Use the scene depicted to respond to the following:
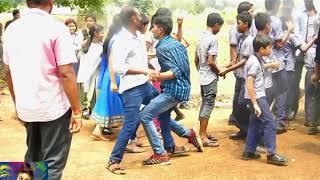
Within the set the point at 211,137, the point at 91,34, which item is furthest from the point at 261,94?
the point at 91,34

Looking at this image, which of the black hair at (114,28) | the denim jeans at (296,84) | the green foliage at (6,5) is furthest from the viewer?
the green foliage at (6,5)

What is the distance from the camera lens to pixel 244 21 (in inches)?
245

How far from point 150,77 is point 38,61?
5.59 feet

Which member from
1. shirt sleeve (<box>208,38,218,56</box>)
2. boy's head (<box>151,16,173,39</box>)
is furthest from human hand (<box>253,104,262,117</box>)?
boy's head (<box>151,16,173,39</box>)

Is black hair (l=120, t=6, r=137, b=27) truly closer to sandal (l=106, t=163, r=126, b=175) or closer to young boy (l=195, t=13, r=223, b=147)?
young boy (l=195, t=13, r=223, b=147)

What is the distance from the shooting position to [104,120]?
6.51 metres

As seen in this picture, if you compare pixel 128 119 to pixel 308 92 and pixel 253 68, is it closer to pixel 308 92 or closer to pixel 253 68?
pixel 253 68

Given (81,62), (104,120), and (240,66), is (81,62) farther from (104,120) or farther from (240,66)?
(240,66)

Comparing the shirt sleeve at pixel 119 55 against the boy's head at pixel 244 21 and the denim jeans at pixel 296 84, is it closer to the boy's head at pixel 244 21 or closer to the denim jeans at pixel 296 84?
the boy's head at pixel 244 21

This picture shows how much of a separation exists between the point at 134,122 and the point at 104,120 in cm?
135

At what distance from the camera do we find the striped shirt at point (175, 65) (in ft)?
16.9

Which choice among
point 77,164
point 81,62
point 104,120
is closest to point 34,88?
point 77,164

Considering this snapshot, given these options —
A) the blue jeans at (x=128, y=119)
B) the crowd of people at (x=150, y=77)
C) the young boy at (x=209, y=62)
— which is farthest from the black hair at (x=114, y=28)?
the young boy at (x=209, y=62)

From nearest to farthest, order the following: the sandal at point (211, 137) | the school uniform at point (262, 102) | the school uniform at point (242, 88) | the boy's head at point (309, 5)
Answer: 1. the school uniform at point (262, 102)
2. the school uniform at point (242, 88)
3. the sandal at point (211, 137)
4. the boy's head at point (309, 5)
